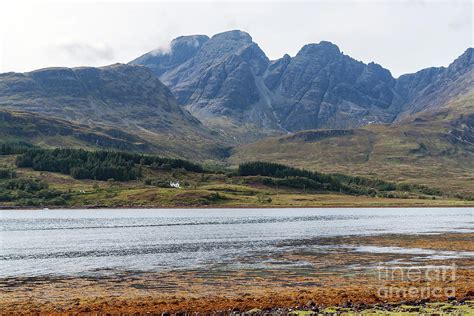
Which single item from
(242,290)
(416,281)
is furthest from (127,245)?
(416,281)

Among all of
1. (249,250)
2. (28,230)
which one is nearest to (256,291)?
(249,250)

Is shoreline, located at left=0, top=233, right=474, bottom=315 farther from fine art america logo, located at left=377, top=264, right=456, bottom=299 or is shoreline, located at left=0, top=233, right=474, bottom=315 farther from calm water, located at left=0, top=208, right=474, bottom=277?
calm water, located at left=0, top=208, right=474, bottom=277

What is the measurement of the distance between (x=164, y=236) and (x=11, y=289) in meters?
67.5

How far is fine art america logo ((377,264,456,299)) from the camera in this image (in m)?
46.7

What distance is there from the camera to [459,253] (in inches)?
3095

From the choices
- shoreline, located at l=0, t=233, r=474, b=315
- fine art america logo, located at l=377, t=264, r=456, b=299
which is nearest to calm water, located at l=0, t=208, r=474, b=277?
shoreline, located at l=0, t=233, r=474, b=315

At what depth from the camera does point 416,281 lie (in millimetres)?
53781

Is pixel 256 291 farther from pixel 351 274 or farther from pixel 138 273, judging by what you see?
pixel 138 273

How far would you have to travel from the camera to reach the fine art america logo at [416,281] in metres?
46.7

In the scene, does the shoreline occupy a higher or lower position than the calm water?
higher

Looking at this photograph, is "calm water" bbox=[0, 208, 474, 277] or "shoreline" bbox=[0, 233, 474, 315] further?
"calm water" bbox=[0, 208, 474, 277]

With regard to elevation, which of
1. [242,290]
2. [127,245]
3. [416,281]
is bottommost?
[127,245]

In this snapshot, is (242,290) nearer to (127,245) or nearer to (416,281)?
(416,281)

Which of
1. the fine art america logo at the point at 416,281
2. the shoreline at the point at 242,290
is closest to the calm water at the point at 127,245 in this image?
the shoreline at the point at 242,290
